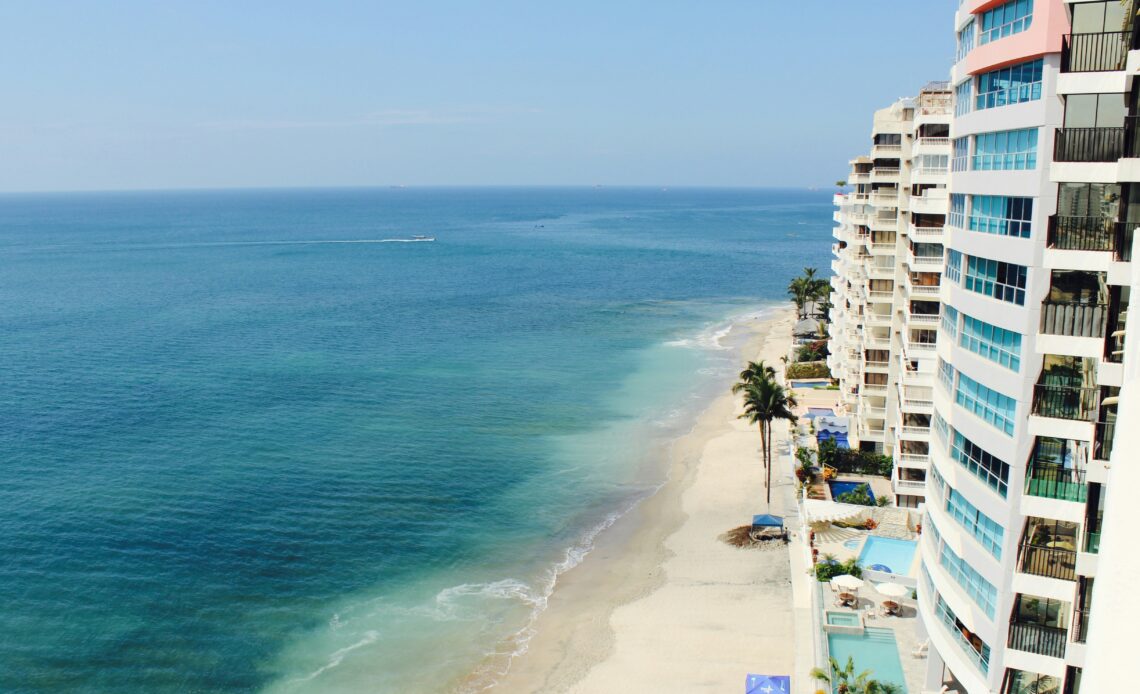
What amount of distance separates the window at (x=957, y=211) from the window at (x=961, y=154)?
2.93ft

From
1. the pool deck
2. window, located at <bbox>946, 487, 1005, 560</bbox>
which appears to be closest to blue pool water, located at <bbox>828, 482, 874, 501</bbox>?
the pool deck

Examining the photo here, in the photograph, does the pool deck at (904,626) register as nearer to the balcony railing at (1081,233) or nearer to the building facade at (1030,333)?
the building facade at (1030,333)

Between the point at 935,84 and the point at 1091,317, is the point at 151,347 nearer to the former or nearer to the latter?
the point at 935,84

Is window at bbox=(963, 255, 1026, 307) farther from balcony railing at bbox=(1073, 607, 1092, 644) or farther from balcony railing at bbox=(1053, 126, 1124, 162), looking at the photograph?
balcony railing at bbox=(1073, 607, 1092, 644)

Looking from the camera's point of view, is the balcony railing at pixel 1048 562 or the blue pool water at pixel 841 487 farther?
the blue pool water at pixel 841 487

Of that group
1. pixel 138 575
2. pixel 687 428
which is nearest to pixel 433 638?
pixel 138 575

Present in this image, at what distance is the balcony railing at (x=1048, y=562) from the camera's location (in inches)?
980

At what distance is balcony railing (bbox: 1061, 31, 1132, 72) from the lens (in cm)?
2256

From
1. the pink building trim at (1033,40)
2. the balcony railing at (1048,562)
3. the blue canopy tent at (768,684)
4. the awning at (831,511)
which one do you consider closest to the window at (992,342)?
the balcony railing at (1048,562)

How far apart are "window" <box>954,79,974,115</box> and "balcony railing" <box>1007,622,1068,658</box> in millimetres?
15380

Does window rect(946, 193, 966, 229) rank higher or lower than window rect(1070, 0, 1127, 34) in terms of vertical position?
lower

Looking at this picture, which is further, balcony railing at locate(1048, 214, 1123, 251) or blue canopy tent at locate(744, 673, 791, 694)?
blue canopy tent at locate(744, 673, 791, 694)

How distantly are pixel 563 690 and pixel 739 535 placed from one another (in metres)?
18.6

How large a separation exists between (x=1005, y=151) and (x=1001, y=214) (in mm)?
1748
